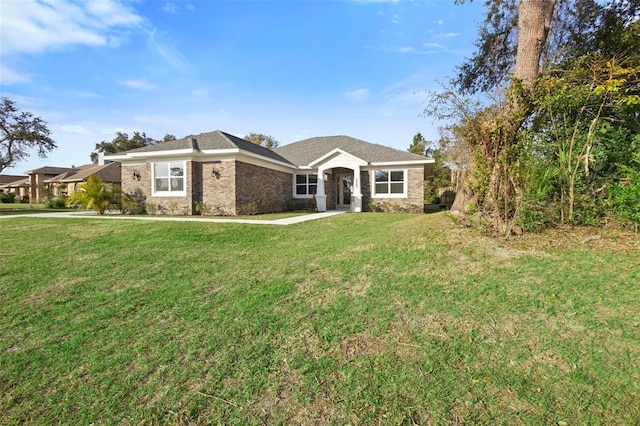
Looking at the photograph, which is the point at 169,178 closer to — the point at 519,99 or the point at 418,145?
the point at 519,99

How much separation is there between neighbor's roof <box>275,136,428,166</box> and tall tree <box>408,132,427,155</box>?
1537cm

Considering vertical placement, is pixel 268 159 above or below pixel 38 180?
below

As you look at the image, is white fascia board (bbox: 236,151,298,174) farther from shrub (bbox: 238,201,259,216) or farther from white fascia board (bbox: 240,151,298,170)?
shrub (bbox: 238,201,259,216)

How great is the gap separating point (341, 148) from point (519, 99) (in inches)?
625

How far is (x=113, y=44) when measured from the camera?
1052 centimetres

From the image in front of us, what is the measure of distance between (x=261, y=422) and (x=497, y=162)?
19.8 feet

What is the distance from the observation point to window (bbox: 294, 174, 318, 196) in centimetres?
1973

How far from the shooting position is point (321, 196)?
18078 mm

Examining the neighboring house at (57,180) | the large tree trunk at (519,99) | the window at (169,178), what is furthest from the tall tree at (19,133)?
the large tree trunk at (519,99)

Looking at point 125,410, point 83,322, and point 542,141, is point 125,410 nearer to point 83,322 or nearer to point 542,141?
point 83,322

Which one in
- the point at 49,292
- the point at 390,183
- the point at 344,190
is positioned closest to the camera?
the point at 49,292

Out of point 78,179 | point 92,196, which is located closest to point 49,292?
point 92,196

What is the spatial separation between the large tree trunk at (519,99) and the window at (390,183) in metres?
10.2

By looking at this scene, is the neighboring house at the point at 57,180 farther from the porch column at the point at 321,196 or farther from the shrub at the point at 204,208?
the porch column at the point at 321,196
